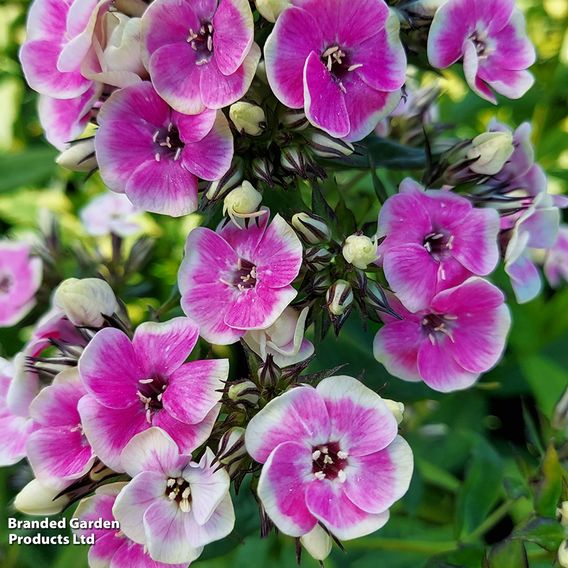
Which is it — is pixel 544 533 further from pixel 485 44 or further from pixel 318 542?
pixel 485 44

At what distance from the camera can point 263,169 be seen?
1.21 meters

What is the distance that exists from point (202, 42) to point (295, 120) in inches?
8.2

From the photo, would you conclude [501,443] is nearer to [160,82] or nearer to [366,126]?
[366,126]

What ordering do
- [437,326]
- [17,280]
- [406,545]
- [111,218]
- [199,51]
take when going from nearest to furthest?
[199,51] < [437,326] < [406,545] < [17,280] < [111,218]

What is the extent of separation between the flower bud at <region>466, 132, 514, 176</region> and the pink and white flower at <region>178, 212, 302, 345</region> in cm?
44

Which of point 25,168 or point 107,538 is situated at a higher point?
point 107,538

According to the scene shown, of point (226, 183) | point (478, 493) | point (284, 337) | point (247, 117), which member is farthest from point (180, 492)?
point (478, 493)

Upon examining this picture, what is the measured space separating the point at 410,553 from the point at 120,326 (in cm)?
104

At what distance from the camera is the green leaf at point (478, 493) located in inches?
69.6

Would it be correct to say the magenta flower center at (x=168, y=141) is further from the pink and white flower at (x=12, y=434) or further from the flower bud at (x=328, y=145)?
the pink and white flower at (x=12, y=434)

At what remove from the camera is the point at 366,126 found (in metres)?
1.20

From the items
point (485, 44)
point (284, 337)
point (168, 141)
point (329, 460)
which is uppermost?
point (485, 44)

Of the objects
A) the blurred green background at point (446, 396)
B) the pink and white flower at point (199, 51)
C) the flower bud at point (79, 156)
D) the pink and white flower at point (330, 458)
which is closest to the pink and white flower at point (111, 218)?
the blurred green background at point (446, 396)

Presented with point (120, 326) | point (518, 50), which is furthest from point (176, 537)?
point (518, 50)
